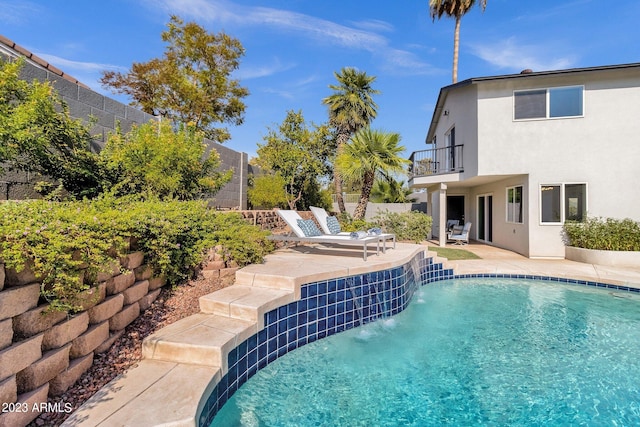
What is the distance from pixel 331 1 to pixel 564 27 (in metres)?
A: 10.2

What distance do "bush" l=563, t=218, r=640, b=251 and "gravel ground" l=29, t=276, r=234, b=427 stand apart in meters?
11.3

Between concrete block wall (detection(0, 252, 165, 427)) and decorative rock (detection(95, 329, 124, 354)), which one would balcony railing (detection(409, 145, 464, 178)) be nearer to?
decorative rock (detection(95, 329, 124, 354))

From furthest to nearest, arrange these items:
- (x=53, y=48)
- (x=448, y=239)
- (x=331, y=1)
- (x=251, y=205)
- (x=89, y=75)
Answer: (x=89, y=75) < (x=448, y=239) < (x=331, y=1) < (x=53, y=48) < (x=251, y=205)

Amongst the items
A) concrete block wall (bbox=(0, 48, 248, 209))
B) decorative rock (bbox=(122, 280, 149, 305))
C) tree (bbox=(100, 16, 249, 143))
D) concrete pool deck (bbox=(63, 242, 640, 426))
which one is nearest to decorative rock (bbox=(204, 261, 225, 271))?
concrete pool deck (bbox=(63, 242, 640, 426))

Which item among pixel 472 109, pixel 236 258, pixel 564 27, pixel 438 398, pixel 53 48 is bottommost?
pixel 438 398

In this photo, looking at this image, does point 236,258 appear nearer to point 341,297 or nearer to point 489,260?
point 341,297

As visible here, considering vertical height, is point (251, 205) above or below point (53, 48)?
below

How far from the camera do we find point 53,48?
496 inches

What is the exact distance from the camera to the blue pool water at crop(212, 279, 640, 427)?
3096 mm

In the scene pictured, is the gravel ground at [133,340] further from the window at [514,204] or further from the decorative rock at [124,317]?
the window at [514,204]

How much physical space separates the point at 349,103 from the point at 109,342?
54.2 ft

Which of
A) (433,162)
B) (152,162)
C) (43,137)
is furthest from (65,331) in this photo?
(433,162)

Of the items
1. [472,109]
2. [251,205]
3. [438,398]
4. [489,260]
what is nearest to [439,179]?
[472,109]

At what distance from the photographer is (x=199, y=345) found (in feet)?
10.0
